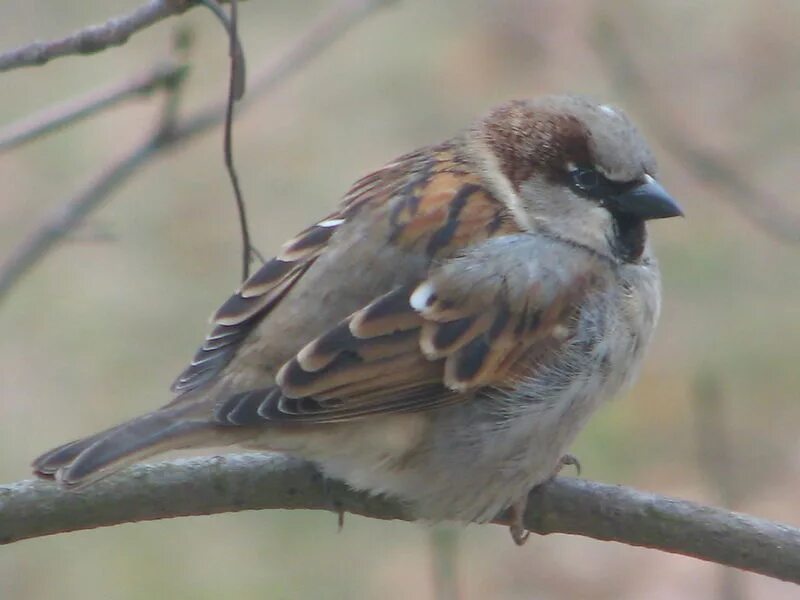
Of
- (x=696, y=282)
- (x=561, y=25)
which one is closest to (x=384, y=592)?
(x=696, y=282)

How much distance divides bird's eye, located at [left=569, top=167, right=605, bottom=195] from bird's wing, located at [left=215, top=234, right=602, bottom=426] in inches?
6.4

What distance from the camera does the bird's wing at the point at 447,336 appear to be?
3.09 metres

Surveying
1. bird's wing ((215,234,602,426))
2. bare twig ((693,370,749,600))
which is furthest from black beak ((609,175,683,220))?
bare twig ((693,370,749,600))

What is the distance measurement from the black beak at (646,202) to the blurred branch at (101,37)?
1132 millimetres

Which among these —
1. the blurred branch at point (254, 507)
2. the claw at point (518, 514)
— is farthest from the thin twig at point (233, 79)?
the claw at point (518, 514)

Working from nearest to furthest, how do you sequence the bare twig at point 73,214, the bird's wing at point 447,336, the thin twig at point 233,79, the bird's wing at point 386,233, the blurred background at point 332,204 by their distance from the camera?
the thin twig at point 233,79 → the bare twig at point 73,214 → the bird's wing at point 447,336 → the bird's wing at point 386,233 → the blurred background at point 332,204

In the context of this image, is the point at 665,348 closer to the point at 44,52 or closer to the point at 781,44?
the point at 781,44

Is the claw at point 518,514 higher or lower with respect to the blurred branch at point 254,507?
lower

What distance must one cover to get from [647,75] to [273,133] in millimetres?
2012

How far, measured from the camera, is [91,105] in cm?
290

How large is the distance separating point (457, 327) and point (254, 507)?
606mm

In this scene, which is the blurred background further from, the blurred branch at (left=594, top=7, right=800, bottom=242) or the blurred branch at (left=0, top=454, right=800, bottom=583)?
the blurred branch at (left=0, top=454, right=800, bottom=583)

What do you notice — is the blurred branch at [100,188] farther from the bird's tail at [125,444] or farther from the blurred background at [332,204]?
the blurred background at [332,204]

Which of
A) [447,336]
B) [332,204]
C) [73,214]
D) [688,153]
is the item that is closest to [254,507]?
[447,336]
